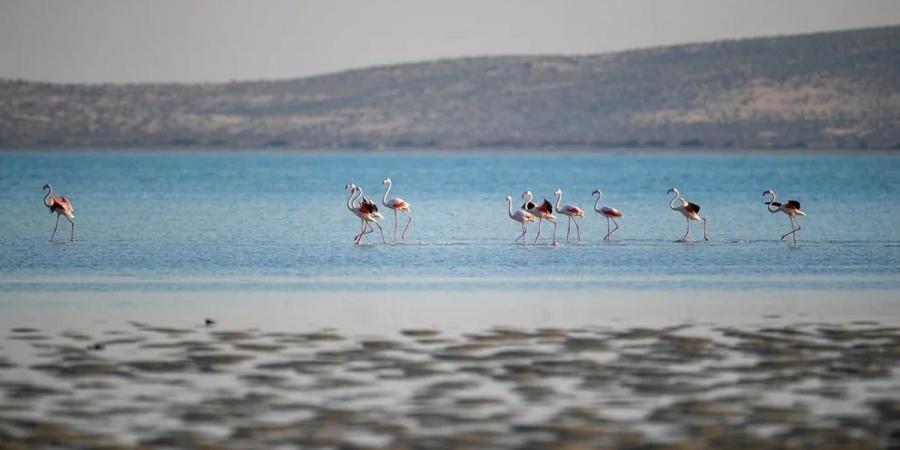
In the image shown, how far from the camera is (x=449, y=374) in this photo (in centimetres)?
1249

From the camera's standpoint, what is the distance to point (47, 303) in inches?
695

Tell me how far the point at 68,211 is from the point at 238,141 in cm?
12784

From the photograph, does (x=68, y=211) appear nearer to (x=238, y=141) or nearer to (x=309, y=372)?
→ (x=309, y=372)

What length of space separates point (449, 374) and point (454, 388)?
0.62 metres

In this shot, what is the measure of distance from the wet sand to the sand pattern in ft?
0.07

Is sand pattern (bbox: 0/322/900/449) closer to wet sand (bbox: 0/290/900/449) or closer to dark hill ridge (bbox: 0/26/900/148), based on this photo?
wet sand (bbox: 0/290/900/449)

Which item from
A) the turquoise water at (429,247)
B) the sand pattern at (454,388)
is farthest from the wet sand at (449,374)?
the turquoise water at (429,247)

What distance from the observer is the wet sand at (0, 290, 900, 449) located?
10430mm

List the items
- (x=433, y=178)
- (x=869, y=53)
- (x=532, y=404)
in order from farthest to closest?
(x=869, y=53) → (x=433, y=178) → (x=532, y=404)

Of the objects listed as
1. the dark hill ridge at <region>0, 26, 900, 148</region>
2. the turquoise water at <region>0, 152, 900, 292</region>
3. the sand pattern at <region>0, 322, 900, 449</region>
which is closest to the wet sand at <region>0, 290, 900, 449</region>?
the sand pattern at <region>0, 322, 900, 449</region>

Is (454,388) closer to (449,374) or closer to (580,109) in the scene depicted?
(449,374)

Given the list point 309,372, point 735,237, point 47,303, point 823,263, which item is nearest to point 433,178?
point 735,237

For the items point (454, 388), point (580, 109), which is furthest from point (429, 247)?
point (580, 109)

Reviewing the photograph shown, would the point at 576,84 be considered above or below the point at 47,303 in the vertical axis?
above
